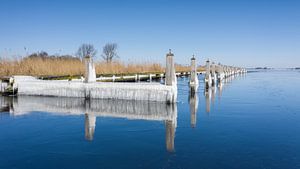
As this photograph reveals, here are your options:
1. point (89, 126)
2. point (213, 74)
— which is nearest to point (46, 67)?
point (213, 74)

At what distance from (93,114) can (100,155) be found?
17.2 ft

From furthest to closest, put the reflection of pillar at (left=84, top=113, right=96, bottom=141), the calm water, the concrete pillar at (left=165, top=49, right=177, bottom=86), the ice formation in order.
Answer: the ice formation
the concrete pillar at (left=165, top=49, right=177, bottom=86)
the reflection of pillar at (left=84, top=113, right=96, bottom=141)
the calm water

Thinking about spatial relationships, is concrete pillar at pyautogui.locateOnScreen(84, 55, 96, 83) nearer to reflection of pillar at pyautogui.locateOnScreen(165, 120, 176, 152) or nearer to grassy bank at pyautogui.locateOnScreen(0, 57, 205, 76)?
reflection of pillar at pyautogui.locateOnScreen(165, 120, 176, 152)

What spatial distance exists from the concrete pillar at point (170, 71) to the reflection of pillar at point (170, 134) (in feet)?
11.1

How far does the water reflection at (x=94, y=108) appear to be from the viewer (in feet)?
37.5

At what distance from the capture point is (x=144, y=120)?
11.2 meters

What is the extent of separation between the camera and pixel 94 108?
13.6m

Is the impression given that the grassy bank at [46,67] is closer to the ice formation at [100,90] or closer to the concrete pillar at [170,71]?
the ice formation at [100,90]

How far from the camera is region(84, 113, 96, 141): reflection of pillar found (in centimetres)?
899

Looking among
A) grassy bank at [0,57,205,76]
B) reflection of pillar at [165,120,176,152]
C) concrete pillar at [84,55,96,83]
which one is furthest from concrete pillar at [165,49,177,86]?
grassy bank at [0,57,205,76]

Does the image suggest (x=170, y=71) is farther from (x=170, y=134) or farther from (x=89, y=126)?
(x=170, y=134)

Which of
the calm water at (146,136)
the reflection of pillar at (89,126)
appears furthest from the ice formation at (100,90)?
the reflection of pillar at (89,126)

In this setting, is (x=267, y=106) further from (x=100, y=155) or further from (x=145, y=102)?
(x=100, y=155)

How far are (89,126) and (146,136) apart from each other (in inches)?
89.3
